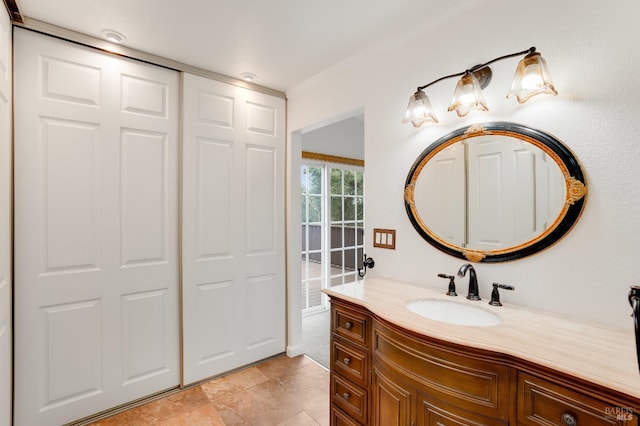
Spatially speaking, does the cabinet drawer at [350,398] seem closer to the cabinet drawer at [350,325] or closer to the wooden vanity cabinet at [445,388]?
the wooden vanity cabinet at [445,388]

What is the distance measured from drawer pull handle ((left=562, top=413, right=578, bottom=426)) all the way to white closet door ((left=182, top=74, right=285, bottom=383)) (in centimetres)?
219

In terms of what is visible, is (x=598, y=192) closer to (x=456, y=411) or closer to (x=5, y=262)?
(x=456, y=411)

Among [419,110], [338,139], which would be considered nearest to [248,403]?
[419,110]

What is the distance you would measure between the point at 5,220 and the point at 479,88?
2.57 m

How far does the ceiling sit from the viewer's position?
5.45 feet

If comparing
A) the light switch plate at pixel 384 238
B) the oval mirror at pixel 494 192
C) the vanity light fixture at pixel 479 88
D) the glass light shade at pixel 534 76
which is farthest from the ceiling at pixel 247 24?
the light switch plate at pixel 384 238

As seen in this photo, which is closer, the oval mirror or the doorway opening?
the oval mirror

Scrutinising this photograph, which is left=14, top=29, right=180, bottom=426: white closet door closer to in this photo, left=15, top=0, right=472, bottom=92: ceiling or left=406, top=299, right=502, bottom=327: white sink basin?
left=15, top=0, right=472, bottom=92: ceiling

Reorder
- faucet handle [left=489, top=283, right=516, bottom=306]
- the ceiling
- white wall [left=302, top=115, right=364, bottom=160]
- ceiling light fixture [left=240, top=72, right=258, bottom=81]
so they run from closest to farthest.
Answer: faucet handle [left=489, top=283, right=516, bottom=306] < the ceiling < ceiling light fixture [left=240, top=72, right=258, bottom=81] < white wall [left=302, top=115, right=364, bottom=160]

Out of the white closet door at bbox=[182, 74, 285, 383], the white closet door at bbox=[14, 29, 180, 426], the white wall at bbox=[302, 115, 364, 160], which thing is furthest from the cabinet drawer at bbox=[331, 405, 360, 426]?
the white wall at bbox=[302, 115, 364, 160]

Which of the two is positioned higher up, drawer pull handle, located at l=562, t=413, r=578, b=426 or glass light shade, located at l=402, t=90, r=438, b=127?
glass light shade, located at l=402, t=90, r=438, b=127

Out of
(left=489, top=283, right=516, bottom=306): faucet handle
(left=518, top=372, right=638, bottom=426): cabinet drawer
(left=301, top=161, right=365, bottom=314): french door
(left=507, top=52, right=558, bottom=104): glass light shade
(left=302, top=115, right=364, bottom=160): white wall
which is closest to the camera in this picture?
(left=518, top=372, right=638, bottom=426): cabinet drawer

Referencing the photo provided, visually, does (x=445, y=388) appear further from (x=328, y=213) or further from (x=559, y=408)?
(x=328, y=213)

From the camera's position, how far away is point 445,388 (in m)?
1.13
